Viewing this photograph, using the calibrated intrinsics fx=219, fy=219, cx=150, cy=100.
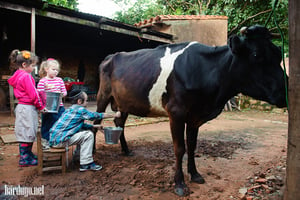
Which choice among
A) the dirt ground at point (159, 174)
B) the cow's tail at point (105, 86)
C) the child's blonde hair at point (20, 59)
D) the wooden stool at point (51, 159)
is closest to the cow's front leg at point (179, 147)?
the dirt ground at point (159, 174)

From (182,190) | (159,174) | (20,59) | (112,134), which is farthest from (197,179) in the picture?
(20,59)

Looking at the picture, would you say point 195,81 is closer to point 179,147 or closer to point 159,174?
point 179,147

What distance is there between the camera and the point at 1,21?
26.0 ft

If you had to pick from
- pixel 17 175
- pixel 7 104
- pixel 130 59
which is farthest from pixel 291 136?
pixel 7 104

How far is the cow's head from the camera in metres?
2.11

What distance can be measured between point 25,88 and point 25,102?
209 millimetres

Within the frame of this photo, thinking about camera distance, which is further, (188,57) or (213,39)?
(213,39)

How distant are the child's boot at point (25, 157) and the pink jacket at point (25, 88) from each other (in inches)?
24.7

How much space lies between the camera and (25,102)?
3152 mm

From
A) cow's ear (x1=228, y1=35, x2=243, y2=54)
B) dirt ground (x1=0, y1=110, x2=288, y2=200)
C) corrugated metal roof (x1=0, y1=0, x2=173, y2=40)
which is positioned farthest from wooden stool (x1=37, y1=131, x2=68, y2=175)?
corrugated metal roof (x1=0, y1=0, x2=173, y2=40)

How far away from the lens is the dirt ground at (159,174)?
2482mm

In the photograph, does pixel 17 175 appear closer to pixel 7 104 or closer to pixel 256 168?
pixel 256 168

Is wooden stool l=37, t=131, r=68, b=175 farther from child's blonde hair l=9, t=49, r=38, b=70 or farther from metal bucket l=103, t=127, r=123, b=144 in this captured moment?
child's blonde hair l=9, t=49, r=38, b=70

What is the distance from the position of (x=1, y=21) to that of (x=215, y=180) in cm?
893
